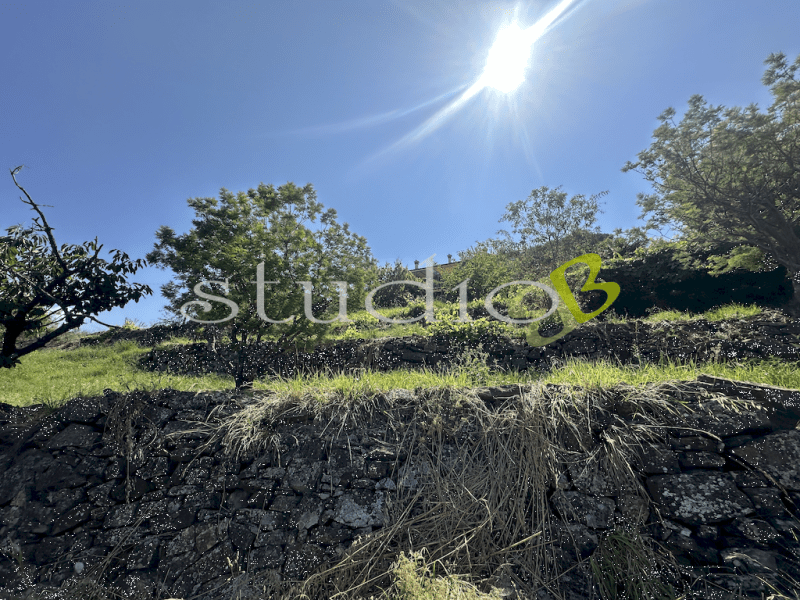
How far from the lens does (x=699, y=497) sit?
7.95 ft

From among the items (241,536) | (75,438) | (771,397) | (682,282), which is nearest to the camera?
(771,397)

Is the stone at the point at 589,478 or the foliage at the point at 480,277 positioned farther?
the foliage at the point at 480,277

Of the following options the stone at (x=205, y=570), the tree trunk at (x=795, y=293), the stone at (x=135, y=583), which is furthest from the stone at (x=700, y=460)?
the tree trunk at (x=795, y=293)

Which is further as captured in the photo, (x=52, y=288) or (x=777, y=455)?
(x=52, y=288)

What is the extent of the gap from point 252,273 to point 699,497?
5361mm

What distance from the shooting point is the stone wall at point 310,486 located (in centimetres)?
239

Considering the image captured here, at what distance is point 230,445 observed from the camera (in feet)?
10.6

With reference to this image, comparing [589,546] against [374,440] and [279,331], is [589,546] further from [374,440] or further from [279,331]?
[279,331]

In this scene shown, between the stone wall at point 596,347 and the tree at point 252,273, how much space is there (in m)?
0.83

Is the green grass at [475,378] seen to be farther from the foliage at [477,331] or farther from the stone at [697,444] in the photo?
the foliage at [477,331]

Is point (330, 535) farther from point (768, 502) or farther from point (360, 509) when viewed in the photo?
point (768, 502)

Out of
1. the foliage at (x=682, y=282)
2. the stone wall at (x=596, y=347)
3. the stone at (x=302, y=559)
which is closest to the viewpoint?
the stone at (x=302, y=559)

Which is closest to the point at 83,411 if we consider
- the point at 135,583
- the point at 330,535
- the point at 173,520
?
the point at 173,520

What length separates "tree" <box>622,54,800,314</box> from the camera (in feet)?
23.6
